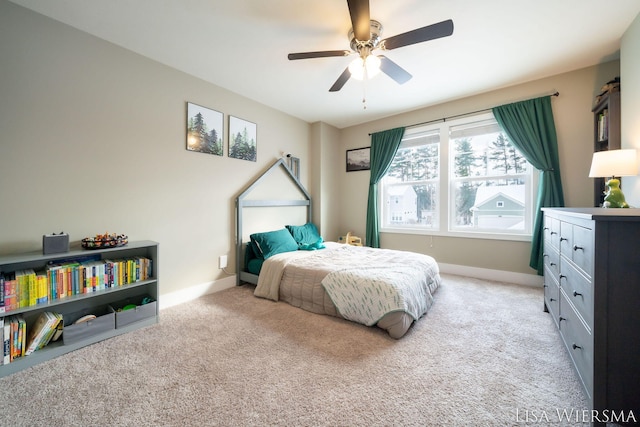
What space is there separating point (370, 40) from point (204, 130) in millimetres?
2092

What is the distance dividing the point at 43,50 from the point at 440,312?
416 cm

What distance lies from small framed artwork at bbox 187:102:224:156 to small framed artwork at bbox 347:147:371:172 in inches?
98.0

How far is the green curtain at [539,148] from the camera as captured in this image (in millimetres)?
2936

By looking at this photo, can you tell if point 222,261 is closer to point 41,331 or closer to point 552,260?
point 41,331

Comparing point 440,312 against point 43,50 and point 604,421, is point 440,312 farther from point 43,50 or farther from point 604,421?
point 43,50

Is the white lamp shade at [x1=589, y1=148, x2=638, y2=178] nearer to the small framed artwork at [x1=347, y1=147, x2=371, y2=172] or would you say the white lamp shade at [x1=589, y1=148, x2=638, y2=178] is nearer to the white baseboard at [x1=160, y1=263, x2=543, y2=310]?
the white baseboard at [x1=160, y1=263, x2=543, y2=310]

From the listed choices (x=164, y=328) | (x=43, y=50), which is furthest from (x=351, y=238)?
(x=43, y=50)

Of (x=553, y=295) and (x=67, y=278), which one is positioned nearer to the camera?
(x=67, y=278)

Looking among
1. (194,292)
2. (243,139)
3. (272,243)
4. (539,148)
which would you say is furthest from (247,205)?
(539,148)

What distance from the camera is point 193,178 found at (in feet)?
9.34

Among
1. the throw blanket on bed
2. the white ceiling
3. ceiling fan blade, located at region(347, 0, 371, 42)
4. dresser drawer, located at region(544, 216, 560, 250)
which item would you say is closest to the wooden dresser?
dresser drawer, located at region(544, 216, 560, 250)

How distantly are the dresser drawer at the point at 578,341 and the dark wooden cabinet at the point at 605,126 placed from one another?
183 cm

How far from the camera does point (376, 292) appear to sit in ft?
6.82

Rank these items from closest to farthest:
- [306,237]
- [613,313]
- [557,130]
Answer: [613,313], [557,130], [306,237]
